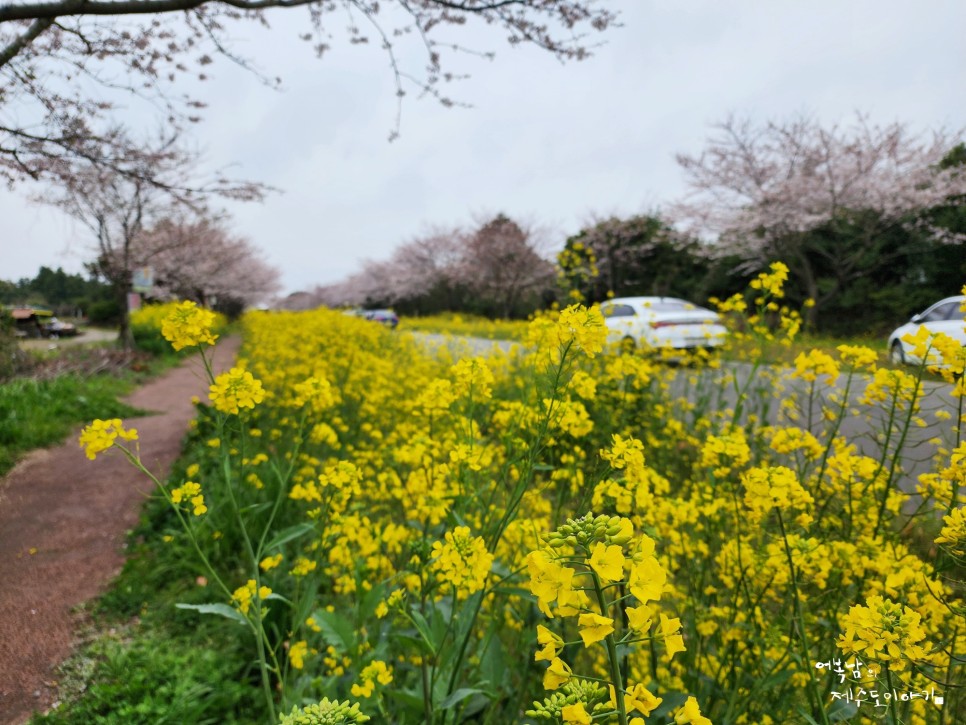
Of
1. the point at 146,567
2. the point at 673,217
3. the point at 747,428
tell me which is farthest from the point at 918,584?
the point at 673,217

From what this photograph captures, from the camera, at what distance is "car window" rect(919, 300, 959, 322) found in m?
7.99

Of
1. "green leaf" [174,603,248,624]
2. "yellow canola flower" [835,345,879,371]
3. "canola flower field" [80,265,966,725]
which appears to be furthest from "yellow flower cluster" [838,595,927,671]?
"green leaf" [174,603,248,624]

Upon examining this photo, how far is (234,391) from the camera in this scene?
1426 mm

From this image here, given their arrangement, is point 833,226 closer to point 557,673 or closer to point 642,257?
point 642,257

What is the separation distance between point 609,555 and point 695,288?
20313mm

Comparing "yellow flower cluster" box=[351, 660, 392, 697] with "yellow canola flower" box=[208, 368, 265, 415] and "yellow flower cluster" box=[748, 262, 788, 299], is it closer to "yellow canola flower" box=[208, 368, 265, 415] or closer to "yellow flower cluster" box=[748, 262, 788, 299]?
"yellow canola flower" box=[208, 368, 265, 415]

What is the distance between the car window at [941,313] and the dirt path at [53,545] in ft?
32.8

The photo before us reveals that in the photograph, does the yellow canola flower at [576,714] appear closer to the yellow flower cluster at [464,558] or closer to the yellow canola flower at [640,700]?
the yellow canola flower at [640,700]

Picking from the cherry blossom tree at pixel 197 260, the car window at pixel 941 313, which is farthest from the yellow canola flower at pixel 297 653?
the car window at pixel 941 313

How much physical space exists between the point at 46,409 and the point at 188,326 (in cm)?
544

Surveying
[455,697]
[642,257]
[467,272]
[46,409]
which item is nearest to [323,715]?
[455,697]

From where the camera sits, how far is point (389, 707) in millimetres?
1567

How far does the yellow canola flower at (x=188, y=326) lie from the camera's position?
1.38m

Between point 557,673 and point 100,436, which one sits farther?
point 100,436
